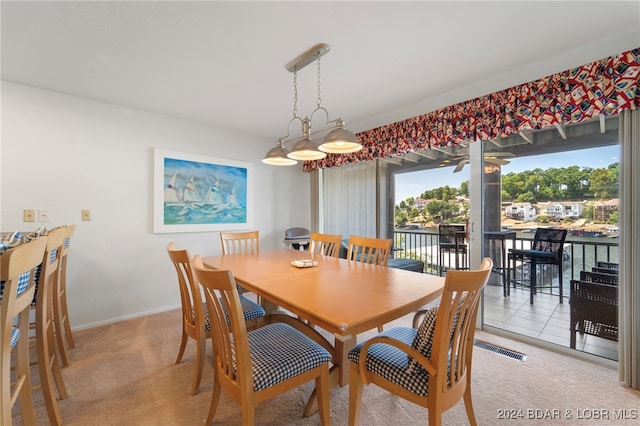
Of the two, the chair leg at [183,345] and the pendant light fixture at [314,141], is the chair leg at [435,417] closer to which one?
the pendant light fixture at [314,141]

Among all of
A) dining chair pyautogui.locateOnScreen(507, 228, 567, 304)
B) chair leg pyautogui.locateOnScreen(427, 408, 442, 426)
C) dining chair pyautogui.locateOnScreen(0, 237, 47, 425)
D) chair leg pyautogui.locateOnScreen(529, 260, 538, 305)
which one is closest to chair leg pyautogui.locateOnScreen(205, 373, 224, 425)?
dining chair pyautogui.locateOnScreen(0, 237, 47, 425)

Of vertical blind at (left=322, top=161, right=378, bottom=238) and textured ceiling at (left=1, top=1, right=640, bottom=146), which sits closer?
textured ceiling at (left=1, top=1, right=640, bottom=146)

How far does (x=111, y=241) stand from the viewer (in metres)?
2.95

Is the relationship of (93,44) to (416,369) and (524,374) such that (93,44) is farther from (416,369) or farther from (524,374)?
(524,374)

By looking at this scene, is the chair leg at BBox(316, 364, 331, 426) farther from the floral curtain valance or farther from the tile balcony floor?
the floral curtain valance

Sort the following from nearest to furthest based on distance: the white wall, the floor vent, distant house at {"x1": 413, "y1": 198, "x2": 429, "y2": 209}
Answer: the floor vent
the white wall
distant house at {"x1": 413, "y1": 198, "x2": 429, "y2": 209}

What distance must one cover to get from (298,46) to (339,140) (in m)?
0.78

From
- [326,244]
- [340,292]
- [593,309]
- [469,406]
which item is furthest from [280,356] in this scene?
[593,309]

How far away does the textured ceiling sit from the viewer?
1.62m

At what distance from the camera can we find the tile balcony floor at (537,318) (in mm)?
2258

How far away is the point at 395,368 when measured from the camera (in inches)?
49.2

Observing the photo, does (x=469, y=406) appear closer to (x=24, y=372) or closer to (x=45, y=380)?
(x=24, y=372)

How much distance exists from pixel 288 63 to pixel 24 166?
2.65m

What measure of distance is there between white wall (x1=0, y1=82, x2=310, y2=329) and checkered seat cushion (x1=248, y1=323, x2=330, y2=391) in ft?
7.68
